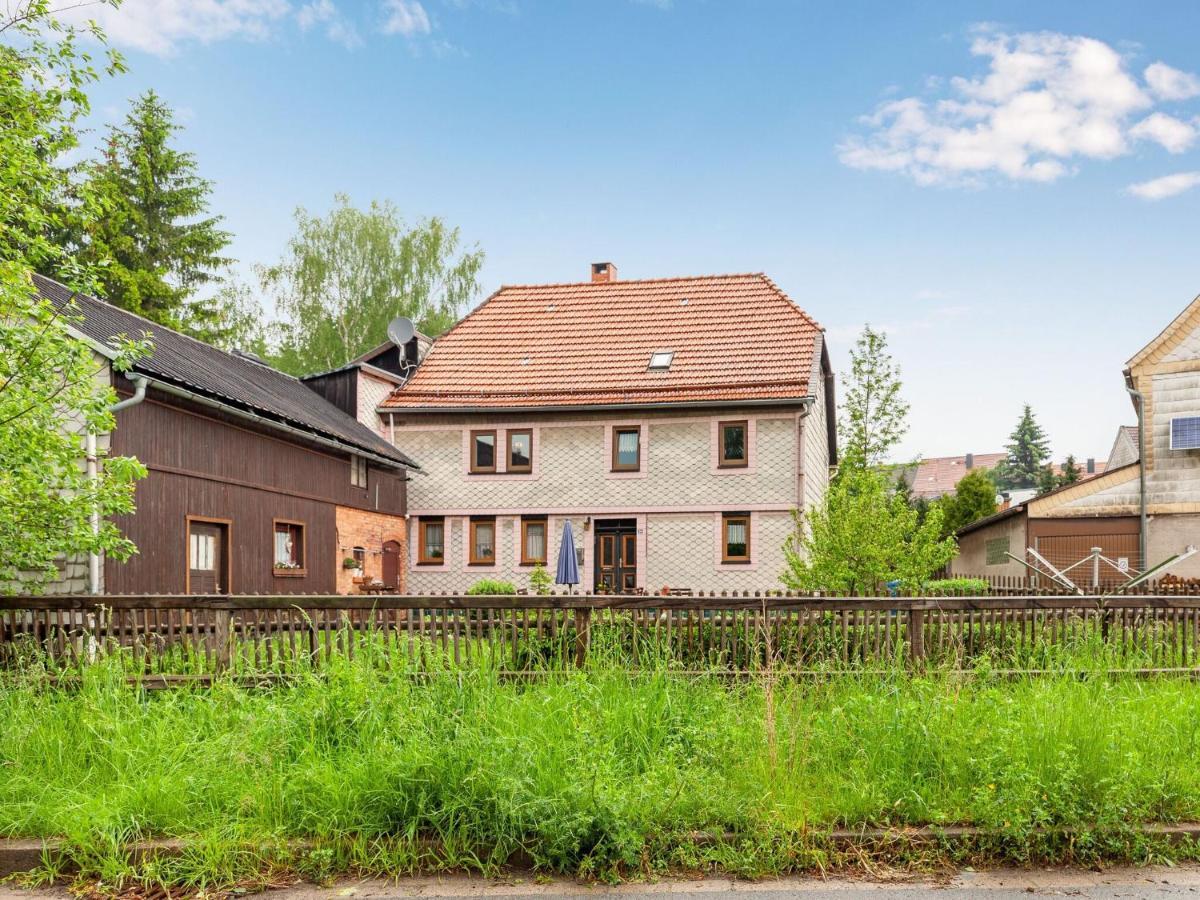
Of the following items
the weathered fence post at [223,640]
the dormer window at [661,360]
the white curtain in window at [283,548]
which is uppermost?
the dormer window at [661,360]

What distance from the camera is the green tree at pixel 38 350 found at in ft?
28.3

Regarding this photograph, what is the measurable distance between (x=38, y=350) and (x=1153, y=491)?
25.6 metres

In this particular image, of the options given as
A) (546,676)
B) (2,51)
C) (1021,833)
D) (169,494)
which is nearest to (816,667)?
(546,676)

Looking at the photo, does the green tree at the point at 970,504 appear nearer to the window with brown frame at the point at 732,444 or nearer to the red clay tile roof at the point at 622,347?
the red clay tile roof at the point at 622,347

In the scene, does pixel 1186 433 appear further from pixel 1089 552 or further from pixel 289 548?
pixel 289 548

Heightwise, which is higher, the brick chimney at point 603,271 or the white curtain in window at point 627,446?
the brick chimney at point 603,271

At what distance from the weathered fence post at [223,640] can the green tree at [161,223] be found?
33895 mm

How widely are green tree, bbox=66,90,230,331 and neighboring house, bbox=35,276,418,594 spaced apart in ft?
53.9

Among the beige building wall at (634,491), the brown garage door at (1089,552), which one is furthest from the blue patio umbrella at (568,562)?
the brown garage door at (1089,552)

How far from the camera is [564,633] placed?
26.5ft

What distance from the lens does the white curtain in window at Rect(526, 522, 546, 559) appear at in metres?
27.5

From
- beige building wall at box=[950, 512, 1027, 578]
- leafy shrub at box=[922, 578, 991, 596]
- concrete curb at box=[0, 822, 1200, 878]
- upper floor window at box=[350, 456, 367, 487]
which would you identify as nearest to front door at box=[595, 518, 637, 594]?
upper floor window at box=[350, 456, 367, 487]

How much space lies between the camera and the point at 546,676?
762 cm

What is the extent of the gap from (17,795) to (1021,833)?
5.33 meters
